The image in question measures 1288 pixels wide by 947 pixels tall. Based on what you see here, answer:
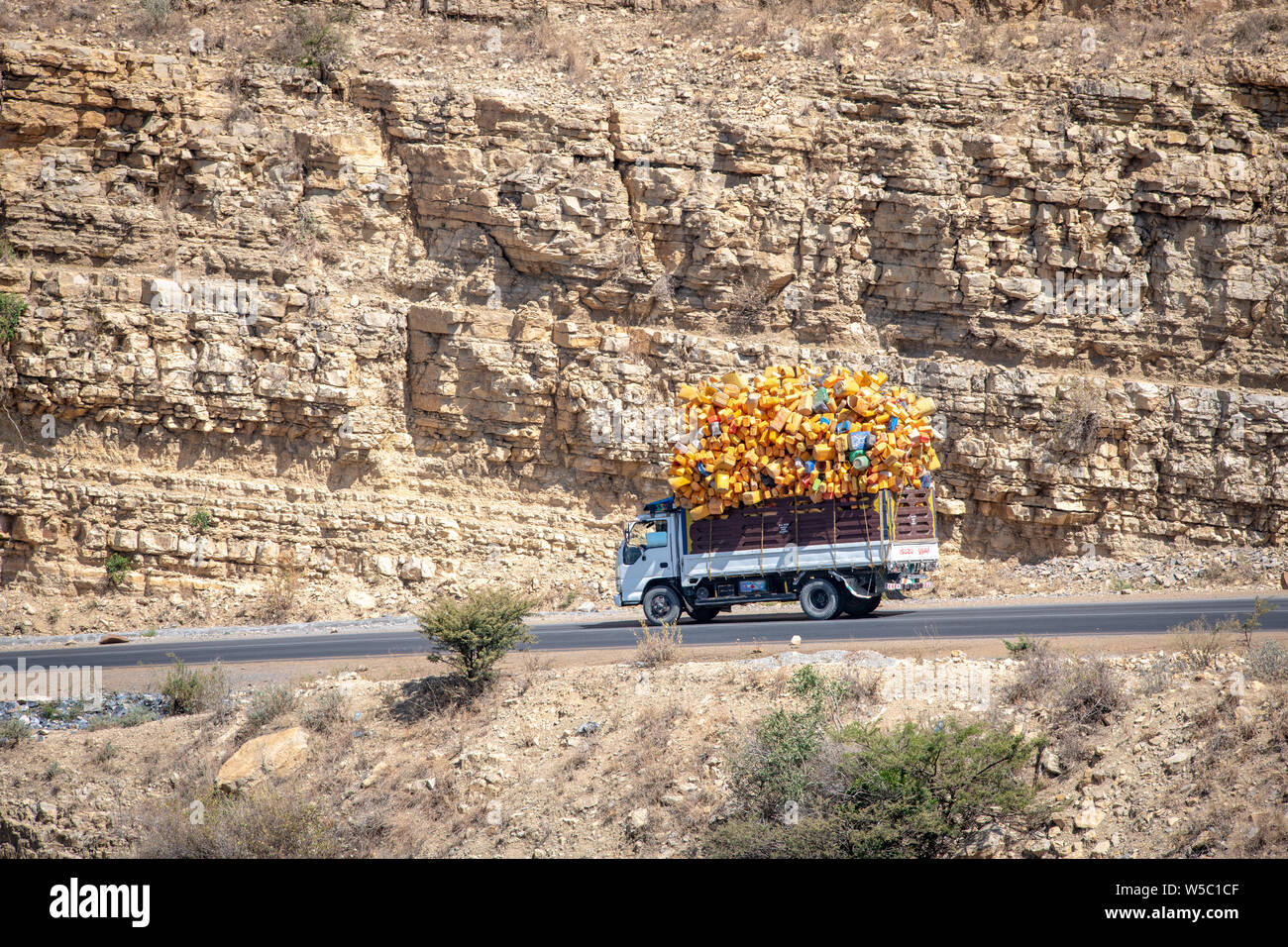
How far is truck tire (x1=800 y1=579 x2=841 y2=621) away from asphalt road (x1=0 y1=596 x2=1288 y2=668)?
1.03 feet

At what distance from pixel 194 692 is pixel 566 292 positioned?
14399mm

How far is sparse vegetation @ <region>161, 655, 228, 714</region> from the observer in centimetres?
1418

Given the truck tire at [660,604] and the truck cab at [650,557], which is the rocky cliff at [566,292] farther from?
the truck tire at [660,604]

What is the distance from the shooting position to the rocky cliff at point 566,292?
2353cm

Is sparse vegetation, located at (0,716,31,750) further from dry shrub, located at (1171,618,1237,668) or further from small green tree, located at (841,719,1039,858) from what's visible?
dry shrub, located at (1171,618,1237,668)

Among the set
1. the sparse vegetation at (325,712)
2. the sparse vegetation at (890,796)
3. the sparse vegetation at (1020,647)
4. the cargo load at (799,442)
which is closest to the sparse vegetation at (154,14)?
the cargo load at (799,442)

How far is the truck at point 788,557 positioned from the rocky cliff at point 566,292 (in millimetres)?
5692

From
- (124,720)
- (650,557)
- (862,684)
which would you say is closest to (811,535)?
(650,557)

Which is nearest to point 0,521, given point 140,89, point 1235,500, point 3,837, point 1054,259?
point 140,89

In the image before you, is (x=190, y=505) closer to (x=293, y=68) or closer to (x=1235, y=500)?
(x=293, y=68)

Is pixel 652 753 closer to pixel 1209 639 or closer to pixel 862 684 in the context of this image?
pixel 862 684

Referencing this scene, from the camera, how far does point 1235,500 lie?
22.5m

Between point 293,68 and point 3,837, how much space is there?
20763mm

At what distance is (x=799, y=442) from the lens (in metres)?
16.9
